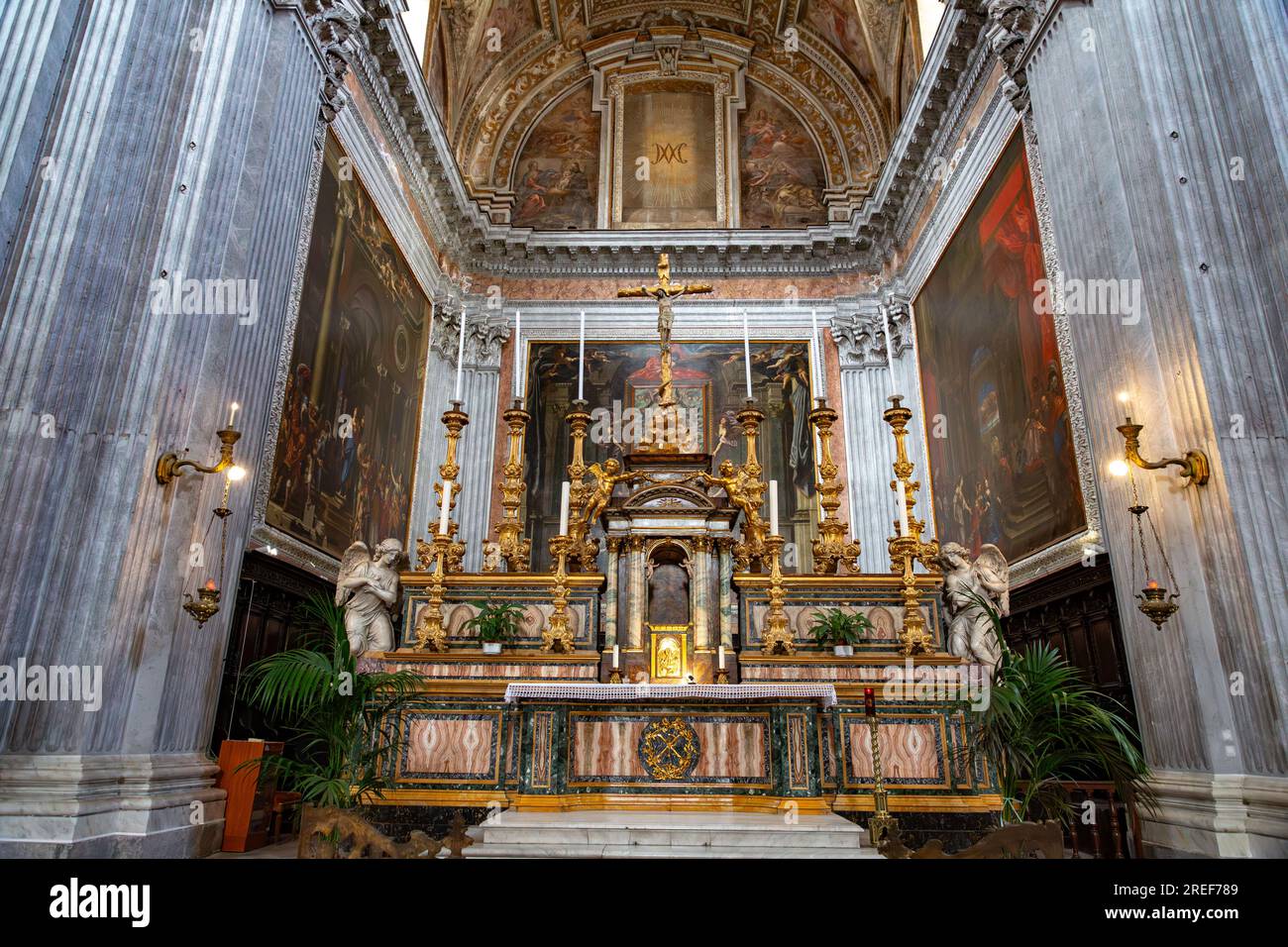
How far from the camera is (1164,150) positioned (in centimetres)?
682

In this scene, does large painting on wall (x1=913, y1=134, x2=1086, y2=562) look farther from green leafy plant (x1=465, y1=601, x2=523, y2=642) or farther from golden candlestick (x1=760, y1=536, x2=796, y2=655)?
green leafy plant (x1=465, y1=601, x2=523, y2=642)

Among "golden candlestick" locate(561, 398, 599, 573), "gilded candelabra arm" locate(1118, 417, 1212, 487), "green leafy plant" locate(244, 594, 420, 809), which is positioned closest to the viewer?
"green leafy plant" locate(244, 594, 420, 809)

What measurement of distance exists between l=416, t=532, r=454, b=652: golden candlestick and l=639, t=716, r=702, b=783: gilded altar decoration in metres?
2.12

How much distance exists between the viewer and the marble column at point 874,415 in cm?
1458

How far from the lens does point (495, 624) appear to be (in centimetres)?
757

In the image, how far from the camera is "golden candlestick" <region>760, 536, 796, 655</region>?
757 centimetres

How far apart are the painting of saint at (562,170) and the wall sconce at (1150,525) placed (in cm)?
1327

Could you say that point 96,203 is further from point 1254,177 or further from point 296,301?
point 1254,177

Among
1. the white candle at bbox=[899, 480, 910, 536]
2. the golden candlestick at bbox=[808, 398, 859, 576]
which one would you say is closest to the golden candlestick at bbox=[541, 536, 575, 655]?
the golden candlestick at bbox=[808, 398, 859, 576]

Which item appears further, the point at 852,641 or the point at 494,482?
the point at 494,482

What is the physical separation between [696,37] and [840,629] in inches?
628

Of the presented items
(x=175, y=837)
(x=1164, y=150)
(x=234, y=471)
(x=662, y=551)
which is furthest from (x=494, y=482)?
(x=1164, y=150)

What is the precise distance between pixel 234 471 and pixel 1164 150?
26.1ft

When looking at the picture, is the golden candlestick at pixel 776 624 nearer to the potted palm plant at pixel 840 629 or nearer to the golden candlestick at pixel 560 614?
the potted palm plant at pixel 840 629
